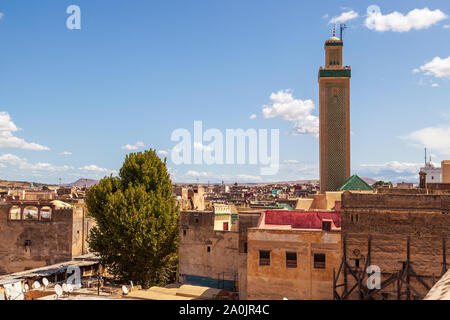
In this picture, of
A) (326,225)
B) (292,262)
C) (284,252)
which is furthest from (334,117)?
(292,262)

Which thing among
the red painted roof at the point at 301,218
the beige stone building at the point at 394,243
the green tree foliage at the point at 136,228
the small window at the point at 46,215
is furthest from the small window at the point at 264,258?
the small window at the point at 46,215

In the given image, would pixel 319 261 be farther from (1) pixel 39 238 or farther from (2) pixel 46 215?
(2) pixel 46 215

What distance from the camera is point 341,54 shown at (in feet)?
144

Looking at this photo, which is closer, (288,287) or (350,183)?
(288,287)

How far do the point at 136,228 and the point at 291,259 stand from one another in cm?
1054

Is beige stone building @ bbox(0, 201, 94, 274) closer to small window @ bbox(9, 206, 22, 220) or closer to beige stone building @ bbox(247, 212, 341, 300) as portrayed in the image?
small window @ bbox(9, 206, 22, 220)

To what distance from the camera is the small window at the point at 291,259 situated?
1930 cm

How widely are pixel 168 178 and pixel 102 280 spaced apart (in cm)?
839

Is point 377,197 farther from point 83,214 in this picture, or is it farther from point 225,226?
point 83,214

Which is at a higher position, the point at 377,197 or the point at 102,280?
the point at 377,197

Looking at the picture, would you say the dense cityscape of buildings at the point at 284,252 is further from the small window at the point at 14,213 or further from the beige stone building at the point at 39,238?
the small window at the point at 14,213

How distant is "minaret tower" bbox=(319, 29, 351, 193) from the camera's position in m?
43.5
